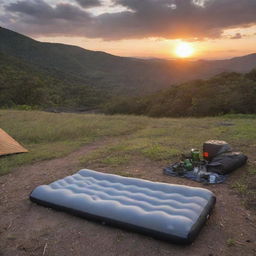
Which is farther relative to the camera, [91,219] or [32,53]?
[32,53]

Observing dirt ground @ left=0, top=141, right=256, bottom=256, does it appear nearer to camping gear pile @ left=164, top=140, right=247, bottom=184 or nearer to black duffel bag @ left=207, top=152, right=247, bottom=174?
camping gear pile @ left=164, top=140, right=247, bottom=184

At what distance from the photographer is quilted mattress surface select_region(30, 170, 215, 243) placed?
8.49ft

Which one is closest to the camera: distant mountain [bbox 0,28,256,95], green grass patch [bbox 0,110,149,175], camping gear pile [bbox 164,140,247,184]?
camping gear pile [bbox 164,140,247,184]

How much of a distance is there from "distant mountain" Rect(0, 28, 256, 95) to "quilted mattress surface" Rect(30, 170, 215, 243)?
61.2 metres

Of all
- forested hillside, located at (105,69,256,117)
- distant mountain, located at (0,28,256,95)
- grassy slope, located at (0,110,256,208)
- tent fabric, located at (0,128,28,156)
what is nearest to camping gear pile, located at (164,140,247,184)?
grassy slope, located at (0,110,256,208)

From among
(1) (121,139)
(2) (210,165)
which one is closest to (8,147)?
(1) (121,139)

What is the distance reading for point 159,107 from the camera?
23969mm

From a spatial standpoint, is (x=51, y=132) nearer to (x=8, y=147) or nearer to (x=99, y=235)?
(x=8, y=147)

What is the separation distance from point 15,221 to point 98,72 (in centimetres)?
8518

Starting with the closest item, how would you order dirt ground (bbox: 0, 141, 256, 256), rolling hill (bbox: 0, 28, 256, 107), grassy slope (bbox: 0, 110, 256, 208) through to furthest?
dirt ground (bbox: 0, 141, 256, 256) < grassy slope (bbox: 0, 110, 256, 208) < rolling hill (bbox: 0, 28, 256, 107)

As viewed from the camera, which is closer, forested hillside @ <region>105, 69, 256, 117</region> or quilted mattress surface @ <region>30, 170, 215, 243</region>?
quilted mattress surface @ <region>30, 170, 215, 243</region>

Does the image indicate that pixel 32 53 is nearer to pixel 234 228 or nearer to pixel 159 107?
pixel 159 107

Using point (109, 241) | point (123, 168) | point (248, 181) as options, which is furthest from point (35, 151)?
point (248, 181)

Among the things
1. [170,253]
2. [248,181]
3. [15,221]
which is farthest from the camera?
[248,181]
